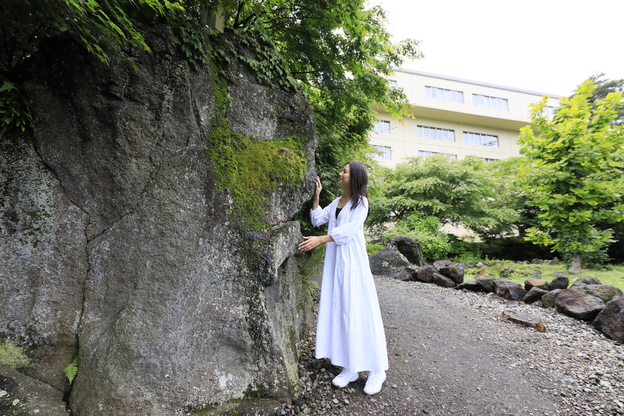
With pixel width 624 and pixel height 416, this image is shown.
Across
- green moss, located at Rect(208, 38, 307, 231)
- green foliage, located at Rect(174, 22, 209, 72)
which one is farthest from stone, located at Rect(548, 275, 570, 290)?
green foliage, located at Rect(174, 22, 209, 72)

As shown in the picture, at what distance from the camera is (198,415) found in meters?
2.46

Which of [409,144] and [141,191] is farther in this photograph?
[409,144]

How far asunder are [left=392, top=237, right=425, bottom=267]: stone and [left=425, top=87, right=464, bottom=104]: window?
20.9m

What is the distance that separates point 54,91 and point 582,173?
12.3m

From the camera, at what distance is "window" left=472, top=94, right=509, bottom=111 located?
29109 millimetres

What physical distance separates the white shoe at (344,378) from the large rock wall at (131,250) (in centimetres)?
64

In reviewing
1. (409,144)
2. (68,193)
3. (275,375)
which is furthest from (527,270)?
(409,144)

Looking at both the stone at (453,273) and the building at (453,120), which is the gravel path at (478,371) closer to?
the stone at (453,273)

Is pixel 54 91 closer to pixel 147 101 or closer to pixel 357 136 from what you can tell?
pixel 147 101

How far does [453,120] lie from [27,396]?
3261cm

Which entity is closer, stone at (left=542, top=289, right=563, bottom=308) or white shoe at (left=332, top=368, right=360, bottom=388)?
white shoe at (left=332, top=368, right=360, bottom=388)

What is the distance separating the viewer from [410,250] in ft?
37.1

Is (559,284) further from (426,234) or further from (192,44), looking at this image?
(192,44)

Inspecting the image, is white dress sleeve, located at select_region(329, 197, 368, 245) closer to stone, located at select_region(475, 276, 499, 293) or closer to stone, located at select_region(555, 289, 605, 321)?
stone, located at select_region(555, 289, 605, 321)
